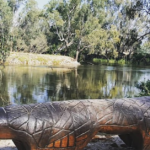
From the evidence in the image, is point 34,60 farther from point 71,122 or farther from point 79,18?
point 71,122

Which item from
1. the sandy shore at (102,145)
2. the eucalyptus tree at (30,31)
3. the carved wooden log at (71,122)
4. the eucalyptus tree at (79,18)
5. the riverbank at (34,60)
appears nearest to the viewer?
the carved wooden log at (71,122)

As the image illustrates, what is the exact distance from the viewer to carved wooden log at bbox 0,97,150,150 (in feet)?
10.0

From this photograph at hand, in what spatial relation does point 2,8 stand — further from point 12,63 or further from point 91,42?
point 91,42

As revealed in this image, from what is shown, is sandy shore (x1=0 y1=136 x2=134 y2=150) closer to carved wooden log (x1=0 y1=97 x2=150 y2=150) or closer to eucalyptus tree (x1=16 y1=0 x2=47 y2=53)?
carved wooden log (x1=0 y1=97 x2=150 y2=150)

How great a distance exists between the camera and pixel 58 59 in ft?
137

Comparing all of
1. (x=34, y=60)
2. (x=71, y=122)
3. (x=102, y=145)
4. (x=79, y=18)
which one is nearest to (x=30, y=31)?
(x=79, y=18)

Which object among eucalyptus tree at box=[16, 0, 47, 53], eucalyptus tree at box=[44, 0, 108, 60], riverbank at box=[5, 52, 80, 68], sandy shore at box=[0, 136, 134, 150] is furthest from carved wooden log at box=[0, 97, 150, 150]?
eucalyptus tree at box=[16, 0, 47, 53]

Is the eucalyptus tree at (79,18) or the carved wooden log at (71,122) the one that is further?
the eucalyptus tree at (79,18)

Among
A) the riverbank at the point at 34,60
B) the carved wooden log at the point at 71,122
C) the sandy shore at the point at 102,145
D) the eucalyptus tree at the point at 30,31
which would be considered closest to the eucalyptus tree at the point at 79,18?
the eucalyptus tree at the point at 30,31

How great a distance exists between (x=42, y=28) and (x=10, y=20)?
15379mm

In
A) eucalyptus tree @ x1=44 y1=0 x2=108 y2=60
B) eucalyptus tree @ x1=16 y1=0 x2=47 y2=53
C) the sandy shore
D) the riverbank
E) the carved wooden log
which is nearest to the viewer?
Result: the carved wooden log

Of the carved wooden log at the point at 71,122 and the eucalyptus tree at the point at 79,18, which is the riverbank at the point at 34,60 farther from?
the carved wooden log at the point at 71,122

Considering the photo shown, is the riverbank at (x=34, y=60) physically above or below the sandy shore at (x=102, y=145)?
below

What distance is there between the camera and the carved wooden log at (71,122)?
3055 millimetres
